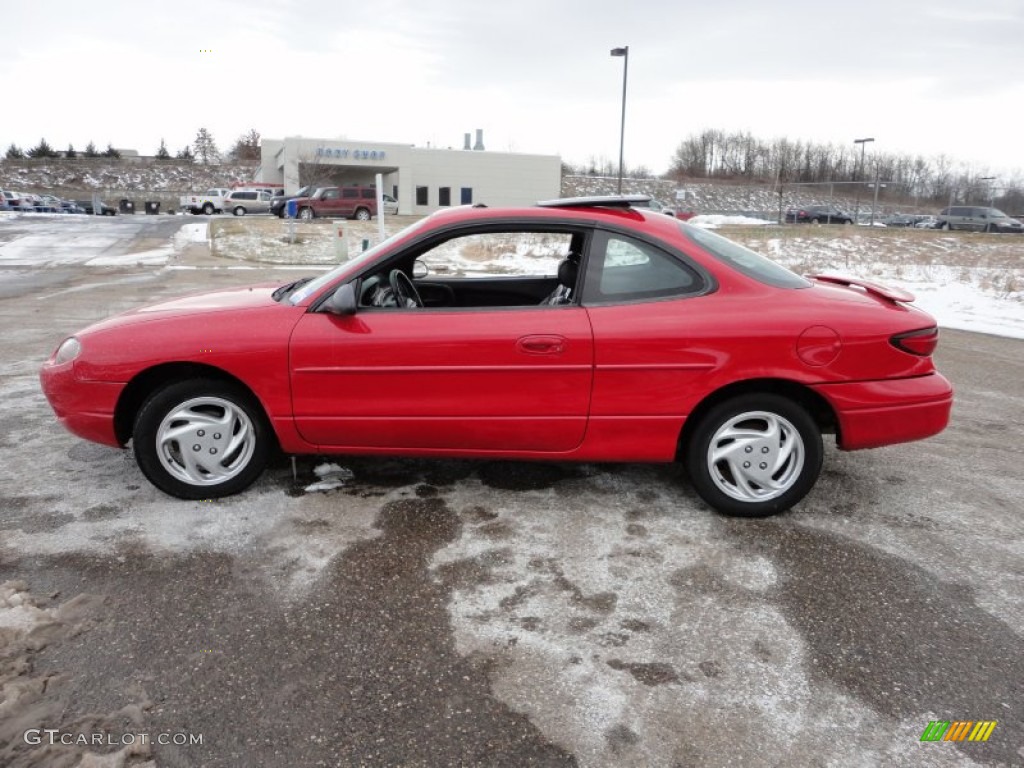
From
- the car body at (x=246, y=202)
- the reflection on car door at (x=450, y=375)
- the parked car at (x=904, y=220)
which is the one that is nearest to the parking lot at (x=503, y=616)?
the reflection on car door at (x=450, y=375)

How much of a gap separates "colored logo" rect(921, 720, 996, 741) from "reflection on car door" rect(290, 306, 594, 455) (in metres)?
1.80

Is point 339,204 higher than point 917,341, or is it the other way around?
point 339,204

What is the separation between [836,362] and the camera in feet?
10.9

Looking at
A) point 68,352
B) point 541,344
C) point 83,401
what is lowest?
point 83,401

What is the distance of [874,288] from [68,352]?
4246mm

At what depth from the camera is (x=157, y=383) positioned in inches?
144

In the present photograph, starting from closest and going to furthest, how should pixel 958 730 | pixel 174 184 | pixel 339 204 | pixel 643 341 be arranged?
1. pixel 958 730
2. pixel 643 341
3. pixel 339 204
4. pixel 174 184

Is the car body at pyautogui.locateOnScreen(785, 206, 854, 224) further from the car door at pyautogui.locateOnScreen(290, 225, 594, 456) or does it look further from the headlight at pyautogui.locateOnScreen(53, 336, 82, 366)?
the headlight at pyautogui.locateOnScreen(53, 336, 82, 366)

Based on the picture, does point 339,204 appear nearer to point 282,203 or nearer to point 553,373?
point 282,203

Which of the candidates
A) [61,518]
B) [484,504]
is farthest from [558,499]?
[61,518]

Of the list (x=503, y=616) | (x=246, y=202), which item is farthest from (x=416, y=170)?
(x=503, y=616)

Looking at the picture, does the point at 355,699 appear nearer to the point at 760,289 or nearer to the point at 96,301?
the point at 760,289

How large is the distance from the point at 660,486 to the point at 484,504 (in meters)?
1.03

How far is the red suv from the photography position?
35750mm
